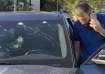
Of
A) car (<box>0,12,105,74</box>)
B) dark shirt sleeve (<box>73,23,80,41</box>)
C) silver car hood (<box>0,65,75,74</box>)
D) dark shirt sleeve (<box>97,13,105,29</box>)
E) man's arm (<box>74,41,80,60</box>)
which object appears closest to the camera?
silver car hood (<box>0,65,75,74</box>)

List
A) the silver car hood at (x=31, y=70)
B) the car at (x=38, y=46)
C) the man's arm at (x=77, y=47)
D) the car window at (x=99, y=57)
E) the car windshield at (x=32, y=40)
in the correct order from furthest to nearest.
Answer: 1. the man's arm at (x=77, y=47)
2. the car windshield at (x=32, y=40)
3. the car window at (x=99, y=57)
4. the car at (x=38, y=46)
5. the silver car hood at (x=31, y=70)

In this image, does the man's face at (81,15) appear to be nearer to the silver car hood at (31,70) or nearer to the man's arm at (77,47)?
the man's arm at (77,47)

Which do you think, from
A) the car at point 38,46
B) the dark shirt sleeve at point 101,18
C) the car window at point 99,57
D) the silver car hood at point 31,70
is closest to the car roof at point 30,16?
the car at point 38,46

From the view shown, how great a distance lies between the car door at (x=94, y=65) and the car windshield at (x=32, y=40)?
289mm

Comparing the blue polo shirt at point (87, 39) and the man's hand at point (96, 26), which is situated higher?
the man's hand at point (96, 26)

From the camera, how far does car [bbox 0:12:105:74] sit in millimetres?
4887

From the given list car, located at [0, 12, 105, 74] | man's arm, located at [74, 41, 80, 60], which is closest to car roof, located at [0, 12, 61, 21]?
car, located at [0, 12, 105, 74]

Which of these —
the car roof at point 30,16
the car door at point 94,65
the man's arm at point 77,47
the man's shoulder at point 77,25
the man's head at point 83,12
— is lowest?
the car door at point 94,65

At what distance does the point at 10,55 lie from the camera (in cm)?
520

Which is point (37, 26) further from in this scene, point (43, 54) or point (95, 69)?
point (95, 69)

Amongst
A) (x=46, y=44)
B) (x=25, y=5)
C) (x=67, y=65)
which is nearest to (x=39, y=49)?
(x=46, y=44)

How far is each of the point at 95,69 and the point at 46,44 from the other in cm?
74

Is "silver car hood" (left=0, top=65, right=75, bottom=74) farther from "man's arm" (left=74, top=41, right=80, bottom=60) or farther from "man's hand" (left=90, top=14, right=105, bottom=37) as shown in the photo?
"man's hand" (left=90, top=14, right=105, bottom=37)

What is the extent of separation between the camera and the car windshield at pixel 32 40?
5203 millimetres
